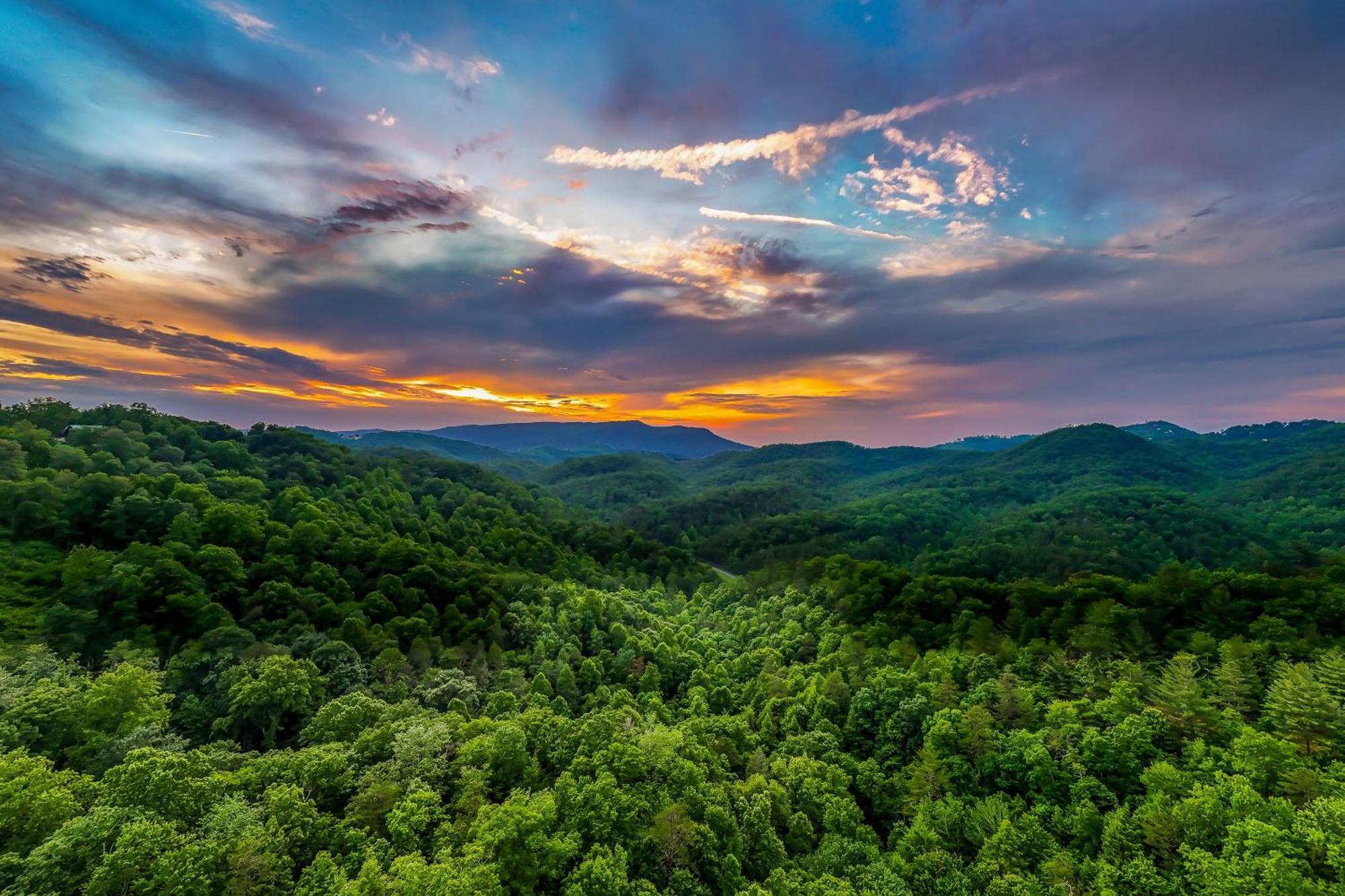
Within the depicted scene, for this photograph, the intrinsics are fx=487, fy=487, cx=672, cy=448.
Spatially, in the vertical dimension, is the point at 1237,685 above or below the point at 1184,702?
above

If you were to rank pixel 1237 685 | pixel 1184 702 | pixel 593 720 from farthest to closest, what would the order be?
pixel 1237 685 < pixel 593 720 < pixel 1184 702

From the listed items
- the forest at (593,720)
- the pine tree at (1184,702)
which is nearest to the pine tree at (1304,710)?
the forest at (593,720)

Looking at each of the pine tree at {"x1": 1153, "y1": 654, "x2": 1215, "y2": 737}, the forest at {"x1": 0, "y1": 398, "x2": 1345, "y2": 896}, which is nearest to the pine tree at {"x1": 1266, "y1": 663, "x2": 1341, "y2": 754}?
the forest at {"x1": 0, "y1": 398, "x2": 1345, "y2": 896}

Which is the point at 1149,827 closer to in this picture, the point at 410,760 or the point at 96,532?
the point at 410,760

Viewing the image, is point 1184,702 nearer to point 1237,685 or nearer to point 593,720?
point 1237,685

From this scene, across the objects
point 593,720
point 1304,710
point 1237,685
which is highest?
point 1304,710

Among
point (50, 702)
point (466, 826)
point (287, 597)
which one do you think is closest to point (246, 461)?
point (287, 597)

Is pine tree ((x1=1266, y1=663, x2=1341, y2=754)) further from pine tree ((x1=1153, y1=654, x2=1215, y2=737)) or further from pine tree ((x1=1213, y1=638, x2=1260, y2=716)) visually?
pine tree ((x1=1153, y1=654, x2=1215, y2=737))

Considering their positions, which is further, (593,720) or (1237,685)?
(1237,685)

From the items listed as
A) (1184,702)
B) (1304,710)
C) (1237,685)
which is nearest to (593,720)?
(1184,702)
